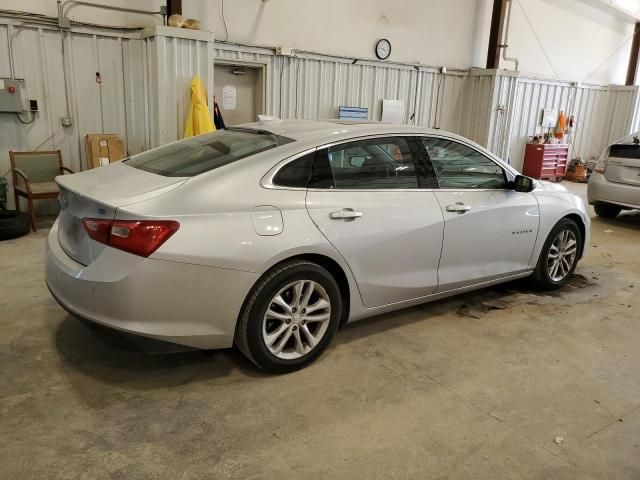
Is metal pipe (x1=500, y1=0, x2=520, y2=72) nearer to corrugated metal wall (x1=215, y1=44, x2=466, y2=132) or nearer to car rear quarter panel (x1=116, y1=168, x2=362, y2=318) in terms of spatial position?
corrugated metal wall (x1=215, y1=44, x2=466, y2=132)

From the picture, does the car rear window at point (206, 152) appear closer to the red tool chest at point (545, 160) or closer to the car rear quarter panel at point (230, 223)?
the car rear quarter panel at point (230, 223)

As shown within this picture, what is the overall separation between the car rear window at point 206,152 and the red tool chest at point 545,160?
9688 millimetres

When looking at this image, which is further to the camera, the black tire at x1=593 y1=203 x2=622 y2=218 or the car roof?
the black tire at x1=593 y1=203 x2=622 y2=218

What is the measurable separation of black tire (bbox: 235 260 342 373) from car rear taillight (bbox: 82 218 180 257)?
1.74 feet

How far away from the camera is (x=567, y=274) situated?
14.9ft

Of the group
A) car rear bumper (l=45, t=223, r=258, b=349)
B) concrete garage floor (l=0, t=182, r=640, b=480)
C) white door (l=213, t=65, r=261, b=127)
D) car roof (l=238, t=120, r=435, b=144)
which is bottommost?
concrete garage floor (l=0, t=182, r=640, b=480)

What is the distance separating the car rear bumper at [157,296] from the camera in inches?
92.7

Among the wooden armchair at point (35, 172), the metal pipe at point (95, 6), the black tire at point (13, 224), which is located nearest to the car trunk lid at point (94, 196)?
the black tire at point (13, 224)

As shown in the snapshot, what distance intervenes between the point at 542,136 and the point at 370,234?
10386 millimetres

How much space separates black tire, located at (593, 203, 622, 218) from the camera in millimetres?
7833

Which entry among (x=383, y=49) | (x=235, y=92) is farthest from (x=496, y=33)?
(x=235, y=92)

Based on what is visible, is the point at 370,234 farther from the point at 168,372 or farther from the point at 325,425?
the point at 168,372

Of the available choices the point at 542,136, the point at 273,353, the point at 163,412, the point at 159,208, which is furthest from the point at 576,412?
the point at 542,136

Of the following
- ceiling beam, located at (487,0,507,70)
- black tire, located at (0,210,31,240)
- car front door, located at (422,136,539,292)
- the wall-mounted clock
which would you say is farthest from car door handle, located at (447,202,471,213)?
ceiling beam, located at (487,0,507,70)
